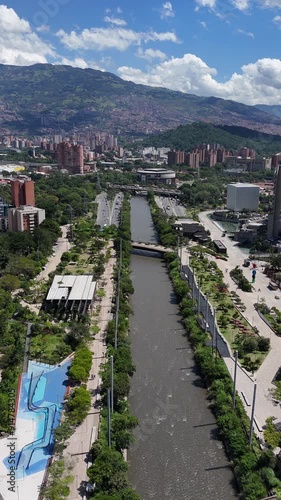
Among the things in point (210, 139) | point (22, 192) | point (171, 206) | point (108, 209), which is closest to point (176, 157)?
point (210, 139)

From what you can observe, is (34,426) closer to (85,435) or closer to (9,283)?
(85,435)

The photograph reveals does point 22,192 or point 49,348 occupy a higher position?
point 22,192

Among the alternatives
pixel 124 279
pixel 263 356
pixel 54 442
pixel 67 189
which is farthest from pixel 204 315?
pixel 67 189

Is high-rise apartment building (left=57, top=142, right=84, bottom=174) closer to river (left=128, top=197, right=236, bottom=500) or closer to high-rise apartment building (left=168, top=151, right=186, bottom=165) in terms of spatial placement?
high-rise apartment building (left=168, top=151, right=186, bottom=165)

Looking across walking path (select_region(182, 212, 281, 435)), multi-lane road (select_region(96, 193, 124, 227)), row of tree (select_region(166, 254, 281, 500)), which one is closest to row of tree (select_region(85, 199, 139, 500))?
row of tree (select_region(166, 254, 281, 500))

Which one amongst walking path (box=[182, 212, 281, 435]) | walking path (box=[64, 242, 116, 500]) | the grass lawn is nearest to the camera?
walking path (box=[64, 242, 116, 500])

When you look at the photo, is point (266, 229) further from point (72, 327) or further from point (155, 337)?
point (72, 327)
